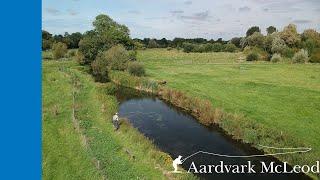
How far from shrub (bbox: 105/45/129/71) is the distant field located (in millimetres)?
4819

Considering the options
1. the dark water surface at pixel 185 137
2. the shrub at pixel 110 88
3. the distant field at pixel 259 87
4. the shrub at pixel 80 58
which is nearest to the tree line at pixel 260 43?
the distant field at pixel 259 87

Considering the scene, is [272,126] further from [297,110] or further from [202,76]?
[202,76]

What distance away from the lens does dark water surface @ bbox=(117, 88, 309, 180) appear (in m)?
13.4

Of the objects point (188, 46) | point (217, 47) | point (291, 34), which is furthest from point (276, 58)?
point (188, 46)

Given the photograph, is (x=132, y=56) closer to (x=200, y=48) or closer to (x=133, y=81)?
(x=133, y=81)

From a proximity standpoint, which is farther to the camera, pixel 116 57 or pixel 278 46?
pixel 116 57

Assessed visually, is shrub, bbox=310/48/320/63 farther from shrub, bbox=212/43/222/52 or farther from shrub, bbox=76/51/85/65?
shrub, bbox=76/51/85/65

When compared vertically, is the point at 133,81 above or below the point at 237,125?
above

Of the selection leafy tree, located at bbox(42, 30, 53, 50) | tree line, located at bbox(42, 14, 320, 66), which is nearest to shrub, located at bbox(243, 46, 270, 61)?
tree line, located at bbox(42, 14, 320, 66)

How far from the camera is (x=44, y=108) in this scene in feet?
59.6

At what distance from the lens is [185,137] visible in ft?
53.7

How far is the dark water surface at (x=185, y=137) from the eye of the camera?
1344 centimetres

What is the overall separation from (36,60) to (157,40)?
4.89 m

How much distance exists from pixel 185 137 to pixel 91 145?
3.81 metres
